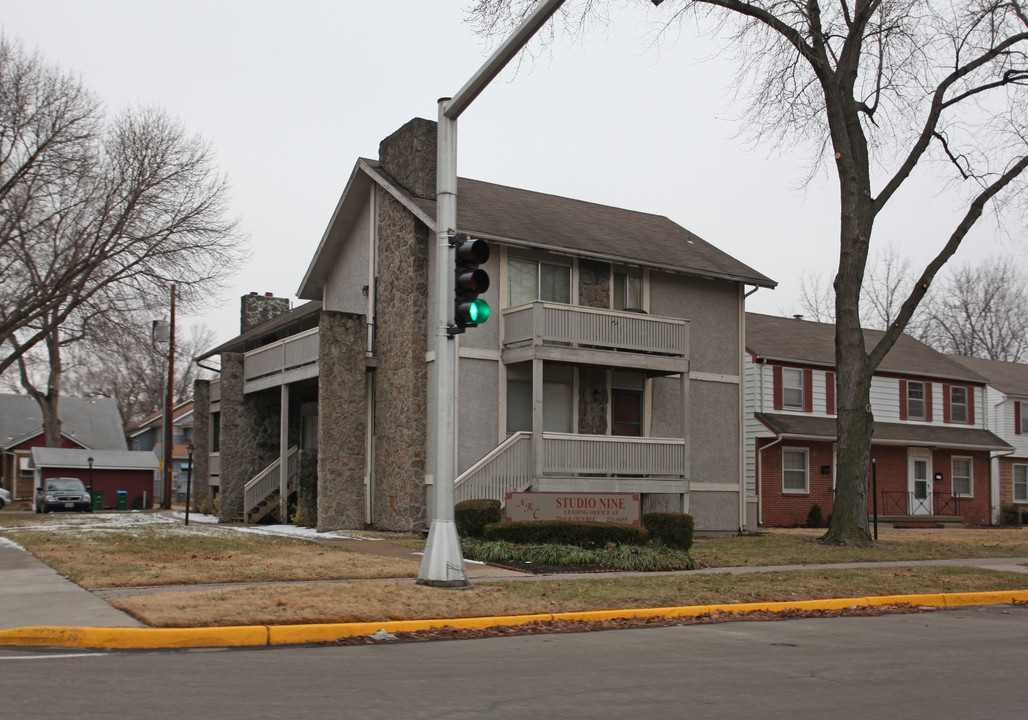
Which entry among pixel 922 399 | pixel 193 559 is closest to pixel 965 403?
pixel 922 399

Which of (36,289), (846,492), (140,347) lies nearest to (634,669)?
(846,492)

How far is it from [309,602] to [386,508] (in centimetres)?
1364

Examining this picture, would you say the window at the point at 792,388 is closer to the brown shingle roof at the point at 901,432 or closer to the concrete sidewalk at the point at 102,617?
the brown shingle roof at the point at 901,432

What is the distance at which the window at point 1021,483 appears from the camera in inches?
1577

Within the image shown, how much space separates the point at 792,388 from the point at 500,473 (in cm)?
1530

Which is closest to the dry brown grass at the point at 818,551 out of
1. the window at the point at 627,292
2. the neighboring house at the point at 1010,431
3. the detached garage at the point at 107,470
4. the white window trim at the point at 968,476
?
the window at the point at 627,292

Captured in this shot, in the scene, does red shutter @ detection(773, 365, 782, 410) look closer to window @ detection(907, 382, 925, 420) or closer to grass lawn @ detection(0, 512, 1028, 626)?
window @ detection(907, 382, 925, 420)

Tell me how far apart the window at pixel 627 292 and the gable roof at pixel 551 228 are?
647 millimetres

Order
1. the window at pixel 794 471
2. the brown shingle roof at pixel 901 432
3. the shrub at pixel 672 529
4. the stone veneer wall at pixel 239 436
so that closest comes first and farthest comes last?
the shrub at pixel 672 529, the stone veneer wall at pixel 239 436, the brown shingle roof at pixel 901 432, the window at pixel 794 471

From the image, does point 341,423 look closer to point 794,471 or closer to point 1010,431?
point 794,471

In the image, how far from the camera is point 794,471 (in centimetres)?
3269

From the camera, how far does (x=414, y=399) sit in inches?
902

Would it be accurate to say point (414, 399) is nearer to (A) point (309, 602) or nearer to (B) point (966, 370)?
(A) point (309, 602)

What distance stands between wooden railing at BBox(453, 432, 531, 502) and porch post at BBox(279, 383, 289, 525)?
6.49 m
